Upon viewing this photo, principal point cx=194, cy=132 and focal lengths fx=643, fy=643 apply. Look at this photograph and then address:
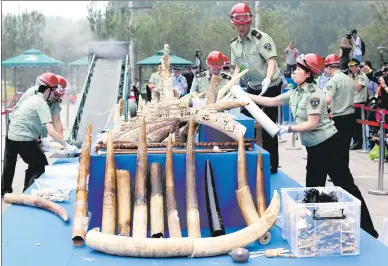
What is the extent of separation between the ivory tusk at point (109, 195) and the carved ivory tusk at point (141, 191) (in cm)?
13

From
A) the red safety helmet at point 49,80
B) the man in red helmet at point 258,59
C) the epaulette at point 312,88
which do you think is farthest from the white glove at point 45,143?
the epaulette at point 312,88

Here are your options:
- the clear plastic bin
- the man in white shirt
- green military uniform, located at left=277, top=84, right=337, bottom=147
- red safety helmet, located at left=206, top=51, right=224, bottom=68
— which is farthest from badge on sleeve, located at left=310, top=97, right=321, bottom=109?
the man in white shirt

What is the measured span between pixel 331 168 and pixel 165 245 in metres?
2.63

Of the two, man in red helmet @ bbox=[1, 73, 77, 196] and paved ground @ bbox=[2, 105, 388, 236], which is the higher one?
man in red helmet @ bbox=[1, 73, 77, 196]

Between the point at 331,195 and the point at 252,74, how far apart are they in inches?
122

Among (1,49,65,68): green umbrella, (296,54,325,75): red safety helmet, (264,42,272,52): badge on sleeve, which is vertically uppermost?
(264,42,272,52): badge on sleeve

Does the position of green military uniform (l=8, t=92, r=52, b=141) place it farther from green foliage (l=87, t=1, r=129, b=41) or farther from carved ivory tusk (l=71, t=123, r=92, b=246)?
green foliage (l=87, t=1, r=129, b=41)

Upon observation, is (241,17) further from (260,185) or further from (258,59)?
(260,185)

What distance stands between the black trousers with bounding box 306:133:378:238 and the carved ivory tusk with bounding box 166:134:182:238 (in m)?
1.79

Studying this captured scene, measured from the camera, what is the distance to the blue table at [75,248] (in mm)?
3473

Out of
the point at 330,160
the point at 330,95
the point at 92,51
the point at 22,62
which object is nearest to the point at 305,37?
the point at 22,62

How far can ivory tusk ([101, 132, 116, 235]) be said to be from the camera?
380 centimetres

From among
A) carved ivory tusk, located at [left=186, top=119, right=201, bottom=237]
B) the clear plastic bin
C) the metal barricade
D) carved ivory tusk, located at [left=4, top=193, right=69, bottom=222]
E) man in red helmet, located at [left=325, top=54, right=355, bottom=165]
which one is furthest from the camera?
man in red helmet, located at [left=325, top=54, right=355, bottom=165]

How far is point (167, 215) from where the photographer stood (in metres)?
4.03
